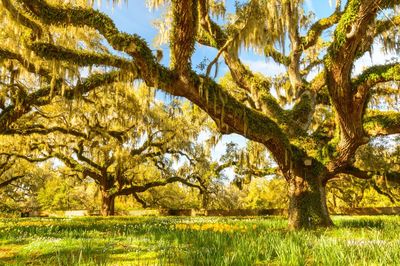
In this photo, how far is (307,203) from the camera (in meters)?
10.4

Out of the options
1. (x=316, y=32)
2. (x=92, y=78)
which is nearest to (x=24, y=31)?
(x=92, y=78)

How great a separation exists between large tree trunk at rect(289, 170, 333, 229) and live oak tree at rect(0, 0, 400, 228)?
3 cm

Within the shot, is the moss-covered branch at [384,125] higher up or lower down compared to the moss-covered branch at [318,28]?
lower down

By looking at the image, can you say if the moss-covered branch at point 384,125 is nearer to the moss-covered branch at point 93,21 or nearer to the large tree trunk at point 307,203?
the large tree trunk at point 307,203

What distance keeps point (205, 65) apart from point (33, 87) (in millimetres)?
10718

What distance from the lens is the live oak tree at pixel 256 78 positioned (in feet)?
26.3

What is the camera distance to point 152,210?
33438 mm

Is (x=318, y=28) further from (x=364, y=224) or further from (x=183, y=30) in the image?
(x=183, y=30)

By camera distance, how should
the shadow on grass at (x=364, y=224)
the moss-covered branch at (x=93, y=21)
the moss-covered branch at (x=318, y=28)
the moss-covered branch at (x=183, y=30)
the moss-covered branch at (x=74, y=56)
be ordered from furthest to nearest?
the moss-covered branch at (x=318, y=28) < the shadow on grass at (x=364, y=224) < the moss-covered branch at (x=74, y=56) < the moss-covered branch at (x=93, y=21) < the moss-covered branch at (x=183, y=30)

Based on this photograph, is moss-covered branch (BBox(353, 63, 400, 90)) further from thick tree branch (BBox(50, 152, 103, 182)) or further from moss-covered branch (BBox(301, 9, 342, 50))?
thick tree branch (BBox(50, 152, 103, 182))

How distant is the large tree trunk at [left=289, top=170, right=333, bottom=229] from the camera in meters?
10.2

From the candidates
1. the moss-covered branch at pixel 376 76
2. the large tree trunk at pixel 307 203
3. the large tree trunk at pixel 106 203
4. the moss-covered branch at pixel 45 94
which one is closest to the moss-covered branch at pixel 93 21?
the moss-covered branch at pixel 45 94

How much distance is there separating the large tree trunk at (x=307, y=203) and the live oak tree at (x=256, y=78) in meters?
0.03

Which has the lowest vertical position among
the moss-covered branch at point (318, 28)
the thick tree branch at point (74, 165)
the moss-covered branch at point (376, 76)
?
the thick tree branch at point (74, 165)
